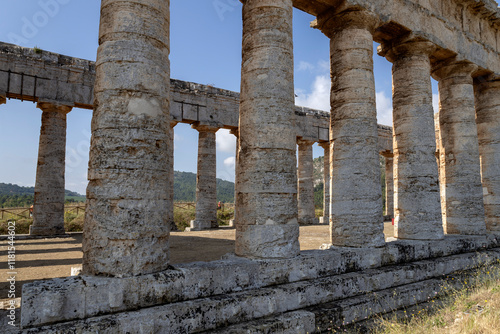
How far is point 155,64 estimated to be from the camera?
17.9 feet

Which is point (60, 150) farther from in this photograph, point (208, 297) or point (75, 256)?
point (208, 297)

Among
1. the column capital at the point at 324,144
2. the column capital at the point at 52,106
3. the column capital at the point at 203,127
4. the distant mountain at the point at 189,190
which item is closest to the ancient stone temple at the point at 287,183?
the column capital at the point at 52,106

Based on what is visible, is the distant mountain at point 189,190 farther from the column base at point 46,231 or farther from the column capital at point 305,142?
the column base at point 46,231

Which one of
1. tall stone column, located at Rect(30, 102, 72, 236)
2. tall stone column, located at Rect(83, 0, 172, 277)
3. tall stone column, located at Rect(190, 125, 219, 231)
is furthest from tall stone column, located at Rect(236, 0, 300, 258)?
tall stone column, located at Rect(190, 125, 219, 231)

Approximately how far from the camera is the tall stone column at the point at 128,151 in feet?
16.2

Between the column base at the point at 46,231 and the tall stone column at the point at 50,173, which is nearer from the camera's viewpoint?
the column base at the point at 46,231

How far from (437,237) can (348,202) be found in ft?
10.6

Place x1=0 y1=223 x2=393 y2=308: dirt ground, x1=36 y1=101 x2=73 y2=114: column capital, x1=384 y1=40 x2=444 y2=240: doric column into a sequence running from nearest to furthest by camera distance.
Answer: x1=0 y1=223 x2=393 y2=308: dirt ground, x1=384 y1=40 x2=444 y2=240: doric column, x1=36 y1=101 x2=73 y2=114: column capital

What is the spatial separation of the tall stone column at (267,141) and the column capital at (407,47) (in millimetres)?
4276

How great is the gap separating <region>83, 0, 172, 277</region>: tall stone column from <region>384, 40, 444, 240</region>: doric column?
675 cm

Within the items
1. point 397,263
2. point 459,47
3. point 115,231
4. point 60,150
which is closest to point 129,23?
point 115,231

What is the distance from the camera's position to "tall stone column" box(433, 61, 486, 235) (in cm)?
1054

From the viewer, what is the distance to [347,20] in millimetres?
8203

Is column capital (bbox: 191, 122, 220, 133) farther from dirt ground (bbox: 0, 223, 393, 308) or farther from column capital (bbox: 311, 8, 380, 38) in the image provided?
column capital (bbox: 311, 8, 380, 38)
